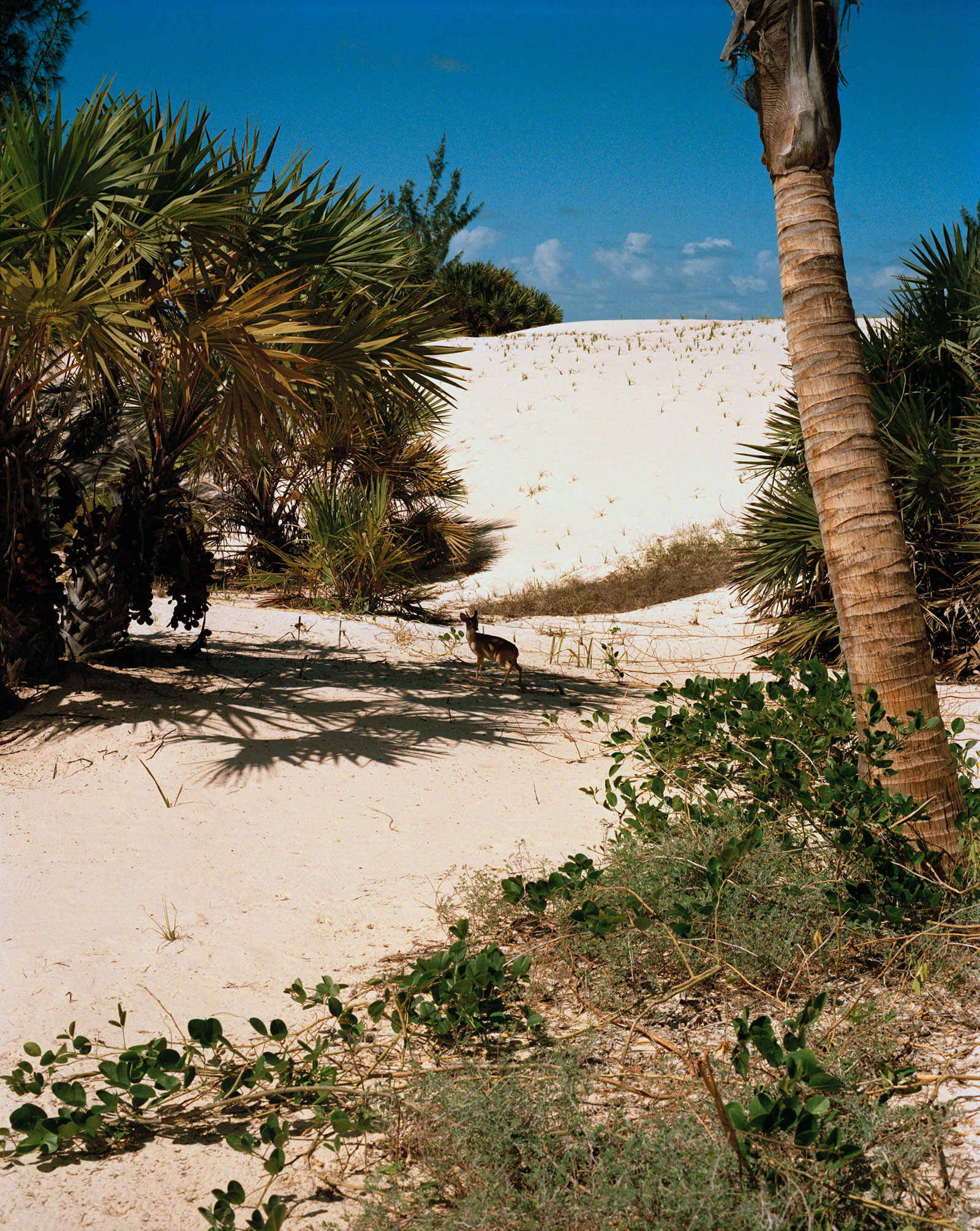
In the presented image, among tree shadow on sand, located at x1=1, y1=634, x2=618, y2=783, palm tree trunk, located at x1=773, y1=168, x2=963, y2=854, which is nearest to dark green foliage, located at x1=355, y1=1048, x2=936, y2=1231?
palm tree trunk, located at x1=773, y1=168, x2=963, y2=854

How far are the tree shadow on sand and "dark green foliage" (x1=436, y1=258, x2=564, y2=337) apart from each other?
21.2m

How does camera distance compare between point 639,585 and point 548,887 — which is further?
point 639,585

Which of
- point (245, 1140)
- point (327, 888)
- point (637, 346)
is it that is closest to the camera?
point (245, 1140)

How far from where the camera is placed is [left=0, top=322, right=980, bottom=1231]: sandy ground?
2789 mm

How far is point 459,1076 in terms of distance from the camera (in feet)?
7.54

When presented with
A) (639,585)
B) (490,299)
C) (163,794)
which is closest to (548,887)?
(163,794)

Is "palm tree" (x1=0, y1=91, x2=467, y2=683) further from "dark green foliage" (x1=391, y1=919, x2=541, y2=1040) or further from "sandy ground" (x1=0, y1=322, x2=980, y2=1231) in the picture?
"dark green foliage" (x1=391, y1=919, x2=541, y2=1040)

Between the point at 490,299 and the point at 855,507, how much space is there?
2578 centimetres

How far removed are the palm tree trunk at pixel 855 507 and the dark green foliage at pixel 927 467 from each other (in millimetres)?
3404

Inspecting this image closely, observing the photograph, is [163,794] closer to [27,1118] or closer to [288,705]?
[288,705]

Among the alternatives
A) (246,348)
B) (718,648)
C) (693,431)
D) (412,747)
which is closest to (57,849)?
(412,747)

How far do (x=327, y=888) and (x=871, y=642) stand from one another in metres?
2.21

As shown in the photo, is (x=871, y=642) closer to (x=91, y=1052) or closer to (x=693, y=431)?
(x=91, y=1052)

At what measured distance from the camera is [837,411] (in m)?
3.24
